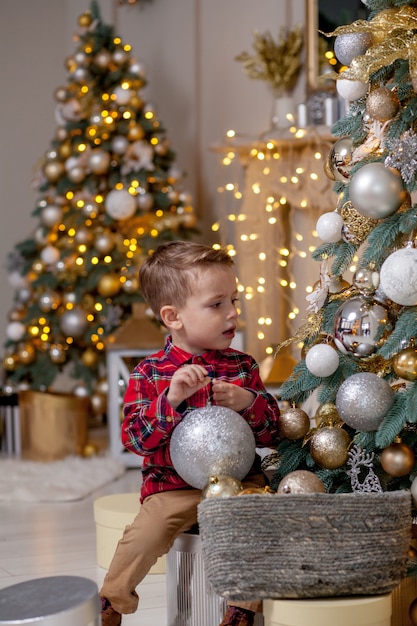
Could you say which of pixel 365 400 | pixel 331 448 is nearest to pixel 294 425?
pixel 331 448

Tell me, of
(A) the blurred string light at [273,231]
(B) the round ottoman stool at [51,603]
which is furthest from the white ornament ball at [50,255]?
(B) the round ottoman stool at [51,603]

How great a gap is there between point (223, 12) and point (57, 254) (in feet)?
5.47

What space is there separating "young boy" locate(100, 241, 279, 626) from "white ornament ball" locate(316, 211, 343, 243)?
25 cm

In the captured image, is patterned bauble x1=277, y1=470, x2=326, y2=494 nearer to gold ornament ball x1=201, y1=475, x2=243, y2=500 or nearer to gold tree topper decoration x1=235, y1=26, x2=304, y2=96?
gold ornament ball x1=201, y1=475, x2=243, y2=500

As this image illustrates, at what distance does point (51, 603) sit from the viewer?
1735 millimetres

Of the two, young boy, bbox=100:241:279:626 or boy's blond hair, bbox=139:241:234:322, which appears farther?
boy's blond hair, bbox=139:241:234:322

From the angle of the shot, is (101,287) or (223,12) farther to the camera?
(223,12)

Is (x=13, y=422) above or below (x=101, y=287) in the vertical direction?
below

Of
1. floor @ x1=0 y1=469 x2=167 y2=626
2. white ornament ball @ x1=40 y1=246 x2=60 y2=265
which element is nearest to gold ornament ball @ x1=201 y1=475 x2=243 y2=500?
floor @ x1=0 y1=469 x2=167 y2=626

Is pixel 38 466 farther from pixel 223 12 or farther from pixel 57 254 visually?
pixel 223 12

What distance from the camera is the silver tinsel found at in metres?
2.12

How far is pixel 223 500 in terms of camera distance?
1.84m

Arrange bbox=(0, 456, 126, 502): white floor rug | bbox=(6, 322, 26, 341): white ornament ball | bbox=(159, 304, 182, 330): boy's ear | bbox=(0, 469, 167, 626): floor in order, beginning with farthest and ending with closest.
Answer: bbox=(6, 322, 26, 341): white ornament ball, bbox=(0, 456, 126, 502): white floor rug, bbox=(0, 469, 167, 626): floor, bbox=(159, 304, 182, 330): boy's ear

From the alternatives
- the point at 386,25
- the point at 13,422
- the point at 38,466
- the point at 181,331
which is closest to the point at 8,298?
the point at 13,422
